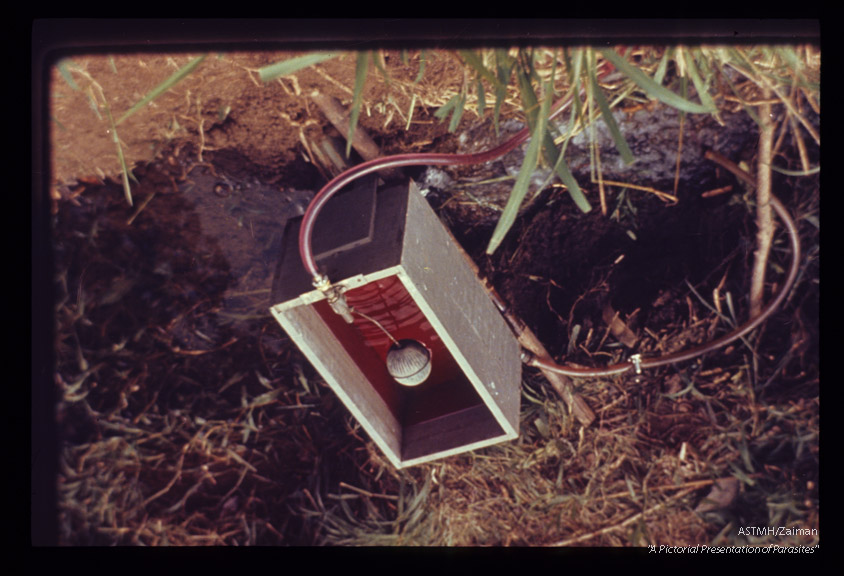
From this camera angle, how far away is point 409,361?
1011 millimetres

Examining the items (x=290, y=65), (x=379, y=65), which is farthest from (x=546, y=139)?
(x=290, y=65)

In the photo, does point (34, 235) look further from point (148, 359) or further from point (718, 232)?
point (718, 232)

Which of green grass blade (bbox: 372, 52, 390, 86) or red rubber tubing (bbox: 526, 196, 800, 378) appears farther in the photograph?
Result: red rubber tubing (bbox: 526, 196, 800, 378)

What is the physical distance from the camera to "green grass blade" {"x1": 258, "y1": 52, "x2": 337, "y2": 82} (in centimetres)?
83

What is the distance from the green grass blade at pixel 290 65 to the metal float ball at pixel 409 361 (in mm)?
479

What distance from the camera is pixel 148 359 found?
1.21m

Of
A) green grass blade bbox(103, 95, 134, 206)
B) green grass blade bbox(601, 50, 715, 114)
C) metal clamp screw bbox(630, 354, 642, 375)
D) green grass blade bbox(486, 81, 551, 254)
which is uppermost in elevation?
green grass blade bbox(103, 95, 134, 206)

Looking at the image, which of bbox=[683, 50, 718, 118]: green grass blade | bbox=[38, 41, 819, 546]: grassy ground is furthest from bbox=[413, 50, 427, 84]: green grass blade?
bbox=[683, 50, 718, 118]: green grass blade

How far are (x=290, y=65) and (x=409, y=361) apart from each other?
1.66ft

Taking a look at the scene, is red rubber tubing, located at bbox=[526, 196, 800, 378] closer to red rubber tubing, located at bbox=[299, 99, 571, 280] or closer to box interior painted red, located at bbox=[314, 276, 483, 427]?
box interior painted red, located at bbox=[314, 276, 483, 427]

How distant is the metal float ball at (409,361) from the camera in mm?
1011

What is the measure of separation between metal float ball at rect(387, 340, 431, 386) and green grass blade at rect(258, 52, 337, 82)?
18.9 inches

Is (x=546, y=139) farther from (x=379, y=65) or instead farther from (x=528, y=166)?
(x=379, y=65)

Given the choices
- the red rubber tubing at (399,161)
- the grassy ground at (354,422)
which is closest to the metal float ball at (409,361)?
the red rubber tubing at (399,161)
